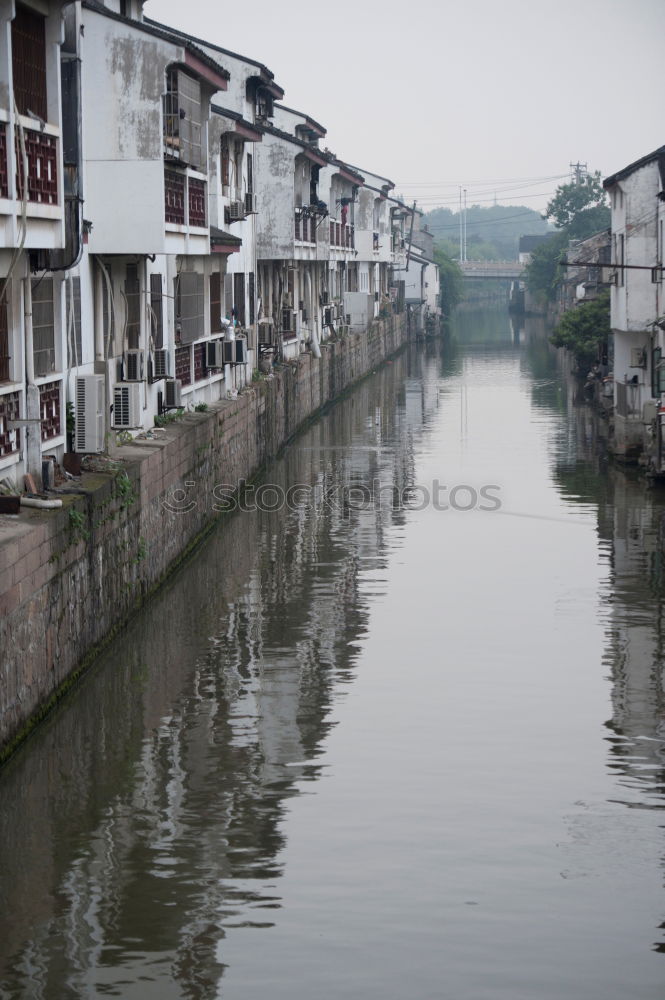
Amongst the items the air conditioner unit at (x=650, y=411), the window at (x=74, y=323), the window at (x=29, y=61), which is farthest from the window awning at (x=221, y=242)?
the window at (x=29, y=61)

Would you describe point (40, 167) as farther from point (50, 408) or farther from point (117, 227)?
point (117, 227)

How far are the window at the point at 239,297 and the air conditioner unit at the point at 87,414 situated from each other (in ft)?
54.1

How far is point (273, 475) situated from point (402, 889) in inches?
933

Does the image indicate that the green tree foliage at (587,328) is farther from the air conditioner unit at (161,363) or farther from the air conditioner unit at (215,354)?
the air conditioner unit at (161,363)

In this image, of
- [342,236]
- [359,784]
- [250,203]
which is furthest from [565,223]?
[359,784]

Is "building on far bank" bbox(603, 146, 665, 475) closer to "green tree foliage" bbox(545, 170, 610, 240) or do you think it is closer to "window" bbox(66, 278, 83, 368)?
"window" bbox(66, 278, 83, 368)

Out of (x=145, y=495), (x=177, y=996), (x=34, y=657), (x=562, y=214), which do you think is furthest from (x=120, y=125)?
(x=562, y=214)

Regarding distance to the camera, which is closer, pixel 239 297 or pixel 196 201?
pixel 196 201

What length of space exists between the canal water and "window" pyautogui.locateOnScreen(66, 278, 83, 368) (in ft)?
12.0

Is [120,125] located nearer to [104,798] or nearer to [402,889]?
[104,798]

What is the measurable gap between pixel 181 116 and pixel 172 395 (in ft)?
14.8

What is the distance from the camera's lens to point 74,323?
66.3 ft

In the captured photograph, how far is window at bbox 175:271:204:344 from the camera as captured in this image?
2716cm

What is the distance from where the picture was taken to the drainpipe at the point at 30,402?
55.7 feet
